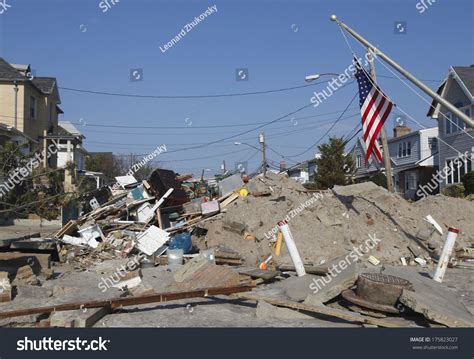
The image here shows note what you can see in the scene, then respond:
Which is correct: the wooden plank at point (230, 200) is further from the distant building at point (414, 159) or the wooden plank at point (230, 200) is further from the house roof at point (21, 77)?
the distant building at point (414, 159)

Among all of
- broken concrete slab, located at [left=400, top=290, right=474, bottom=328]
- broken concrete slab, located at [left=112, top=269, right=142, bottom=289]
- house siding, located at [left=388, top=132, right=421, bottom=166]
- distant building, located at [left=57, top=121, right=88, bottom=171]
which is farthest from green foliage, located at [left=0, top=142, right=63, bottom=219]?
house siding, located at [left=388, top=132, right=421, bottom=166]

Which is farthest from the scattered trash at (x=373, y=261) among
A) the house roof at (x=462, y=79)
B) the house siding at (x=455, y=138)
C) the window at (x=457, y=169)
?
the window at (x=457, y=169)

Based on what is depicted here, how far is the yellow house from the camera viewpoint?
29328 millimetres

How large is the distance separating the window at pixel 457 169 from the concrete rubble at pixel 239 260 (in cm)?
1527

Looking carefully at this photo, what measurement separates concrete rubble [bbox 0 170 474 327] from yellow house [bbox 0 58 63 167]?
1312cm

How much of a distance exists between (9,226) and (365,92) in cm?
1707

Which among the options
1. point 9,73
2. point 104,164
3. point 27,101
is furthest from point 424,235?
point 104,164

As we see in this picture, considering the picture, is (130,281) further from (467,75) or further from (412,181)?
(412,181)

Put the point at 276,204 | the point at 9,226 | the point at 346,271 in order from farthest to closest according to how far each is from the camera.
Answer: the point at 9,226 → the point at 276,204 → the point at 346,271

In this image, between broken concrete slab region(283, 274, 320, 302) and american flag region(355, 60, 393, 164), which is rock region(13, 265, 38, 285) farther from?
american flag region(355, 60, 393, 164)

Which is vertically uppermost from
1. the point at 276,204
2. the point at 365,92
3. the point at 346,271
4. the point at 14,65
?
the point at 14,65
